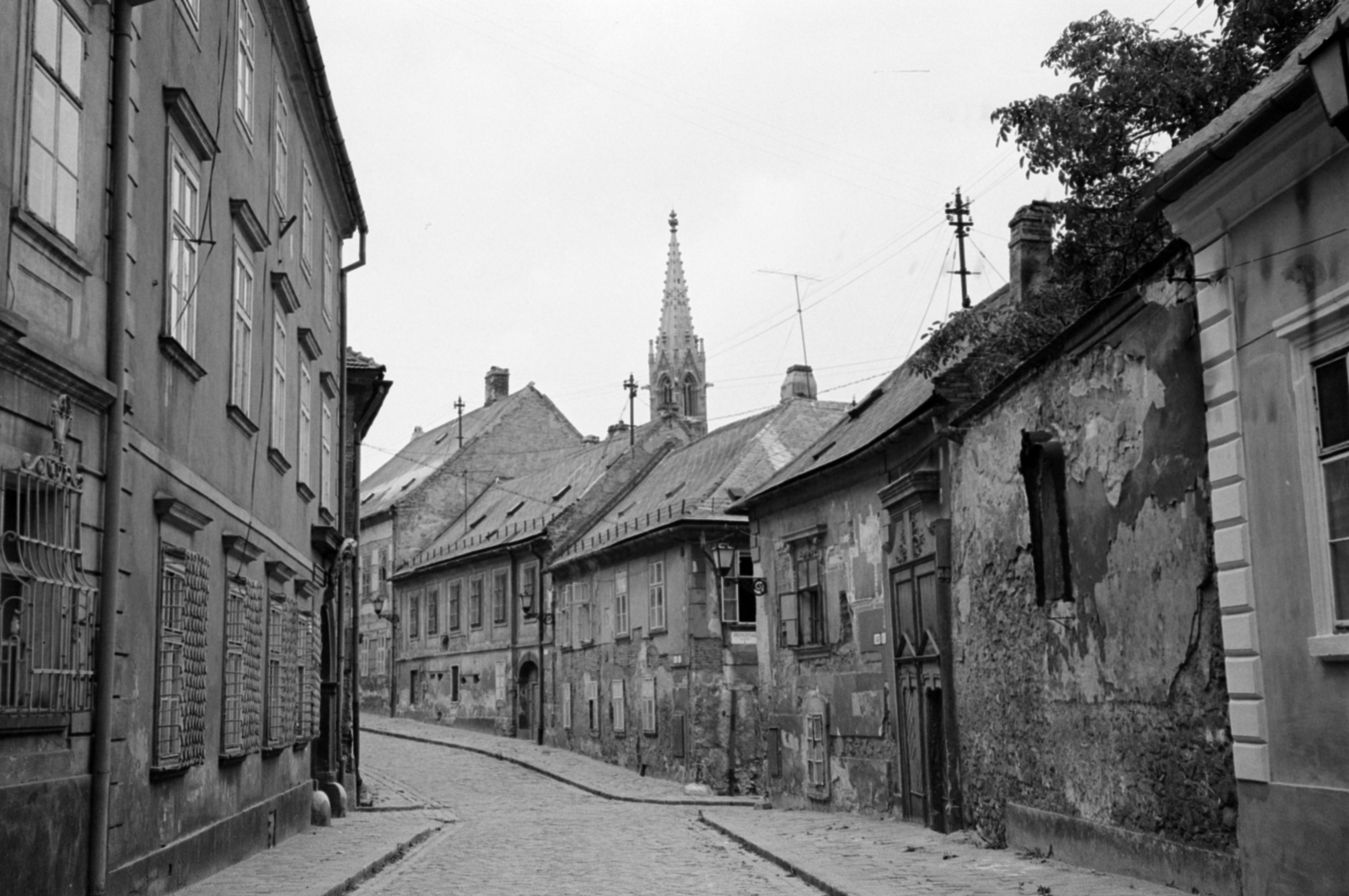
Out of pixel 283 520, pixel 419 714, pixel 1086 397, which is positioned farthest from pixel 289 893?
pixel 419 714

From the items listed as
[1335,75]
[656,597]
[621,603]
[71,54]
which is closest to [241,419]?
[71,54]

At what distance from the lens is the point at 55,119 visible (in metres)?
9.40

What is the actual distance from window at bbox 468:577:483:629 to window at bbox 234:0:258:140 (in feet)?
100

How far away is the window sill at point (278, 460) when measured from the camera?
17078 mm

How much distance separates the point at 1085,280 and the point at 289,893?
11.5 meters

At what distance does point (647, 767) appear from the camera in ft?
110

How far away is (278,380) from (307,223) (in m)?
3.60

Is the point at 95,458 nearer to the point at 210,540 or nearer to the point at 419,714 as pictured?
the point at 210,540

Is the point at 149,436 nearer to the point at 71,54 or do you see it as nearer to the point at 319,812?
the point at 71,54

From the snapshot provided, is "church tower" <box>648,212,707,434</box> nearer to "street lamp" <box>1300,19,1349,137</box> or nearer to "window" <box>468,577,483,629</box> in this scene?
"window" <box>468,577,483,629</box>

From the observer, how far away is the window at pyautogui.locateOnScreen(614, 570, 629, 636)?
3569 centimetres

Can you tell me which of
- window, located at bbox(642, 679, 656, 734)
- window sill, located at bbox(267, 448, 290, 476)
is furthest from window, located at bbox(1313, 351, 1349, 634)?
window, located at bbox(642, 679, 656, 734)

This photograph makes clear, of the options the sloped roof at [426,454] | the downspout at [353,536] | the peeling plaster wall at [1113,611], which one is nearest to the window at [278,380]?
the downspout at [353,536]

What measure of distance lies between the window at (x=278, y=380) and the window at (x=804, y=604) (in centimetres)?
932
